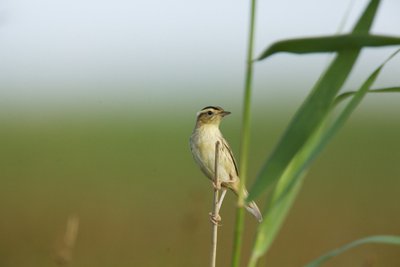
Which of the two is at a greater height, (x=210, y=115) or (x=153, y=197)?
(x=210, y=115)

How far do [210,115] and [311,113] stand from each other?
2698 mm

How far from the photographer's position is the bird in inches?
192

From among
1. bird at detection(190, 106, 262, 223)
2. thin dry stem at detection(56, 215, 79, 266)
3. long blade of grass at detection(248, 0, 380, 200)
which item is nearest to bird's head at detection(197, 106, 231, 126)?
bird at detection(190, 106, 262, 223)

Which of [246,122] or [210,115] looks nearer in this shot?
[246,122]

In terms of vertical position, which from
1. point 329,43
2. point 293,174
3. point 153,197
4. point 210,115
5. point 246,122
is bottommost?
point 153,197

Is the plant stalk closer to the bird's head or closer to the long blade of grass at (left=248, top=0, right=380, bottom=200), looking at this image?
the long blade of grass at (left=248, top=0, right=380, bottom=200)

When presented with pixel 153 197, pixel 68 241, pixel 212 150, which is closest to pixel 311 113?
pixel 68 241

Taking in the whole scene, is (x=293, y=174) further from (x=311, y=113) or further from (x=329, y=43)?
(x=329, y=43)

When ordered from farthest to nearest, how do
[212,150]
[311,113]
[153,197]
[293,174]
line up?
1. [153,197]
2. [212,150]
3. [293,174]
4. [311,113]

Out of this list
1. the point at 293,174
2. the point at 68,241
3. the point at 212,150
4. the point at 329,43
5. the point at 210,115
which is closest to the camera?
the point at 329,43

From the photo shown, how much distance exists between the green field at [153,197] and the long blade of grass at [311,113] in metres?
0.99

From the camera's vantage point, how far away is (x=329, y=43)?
228 cm

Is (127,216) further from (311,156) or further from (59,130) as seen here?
(59,130)

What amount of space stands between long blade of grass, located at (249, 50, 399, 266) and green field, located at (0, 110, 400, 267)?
0.83 m
